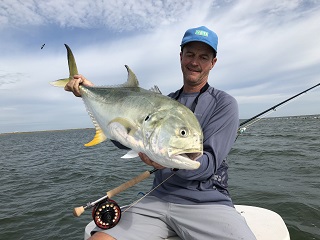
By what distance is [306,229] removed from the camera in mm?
5625

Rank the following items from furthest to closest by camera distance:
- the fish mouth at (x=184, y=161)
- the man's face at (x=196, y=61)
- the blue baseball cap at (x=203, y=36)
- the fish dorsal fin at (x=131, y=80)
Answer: the man's face at (x=196, y=61)
the blue baseball cap at (x=203, y=36)
the fish dorsal fin at (x=131, y=80)
the fish mouth at (x=184, y=161)

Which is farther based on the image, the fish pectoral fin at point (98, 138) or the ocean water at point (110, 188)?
the ocean water at point (110, 188)

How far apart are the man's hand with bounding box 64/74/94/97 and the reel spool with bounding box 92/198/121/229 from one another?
1449mm

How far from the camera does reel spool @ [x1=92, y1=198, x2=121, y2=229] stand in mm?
2974

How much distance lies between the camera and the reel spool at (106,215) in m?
2.97

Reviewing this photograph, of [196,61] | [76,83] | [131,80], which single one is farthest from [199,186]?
[76,83]

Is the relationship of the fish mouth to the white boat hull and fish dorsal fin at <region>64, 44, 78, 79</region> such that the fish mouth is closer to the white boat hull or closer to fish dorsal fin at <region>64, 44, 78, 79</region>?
the white boat hull

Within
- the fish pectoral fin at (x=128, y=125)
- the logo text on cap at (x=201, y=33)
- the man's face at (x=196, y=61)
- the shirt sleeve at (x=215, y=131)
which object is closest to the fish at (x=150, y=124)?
the fish pectoral fin at (x=128, y=125)

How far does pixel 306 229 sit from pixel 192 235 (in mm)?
4085

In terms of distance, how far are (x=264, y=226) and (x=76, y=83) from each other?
3.07 meters

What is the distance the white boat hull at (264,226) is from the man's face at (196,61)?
1.95 metres

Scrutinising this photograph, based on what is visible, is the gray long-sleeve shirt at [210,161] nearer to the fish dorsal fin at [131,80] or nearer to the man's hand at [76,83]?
the fish dorsal fin at [131,80]

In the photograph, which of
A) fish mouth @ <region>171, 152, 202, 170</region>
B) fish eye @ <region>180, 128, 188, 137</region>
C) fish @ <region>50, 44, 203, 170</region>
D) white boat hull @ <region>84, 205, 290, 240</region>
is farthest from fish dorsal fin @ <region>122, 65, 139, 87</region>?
white boat hull @ <region>84, 205, 290, 240</region>

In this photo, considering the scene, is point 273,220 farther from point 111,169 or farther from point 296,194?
point 111,169
